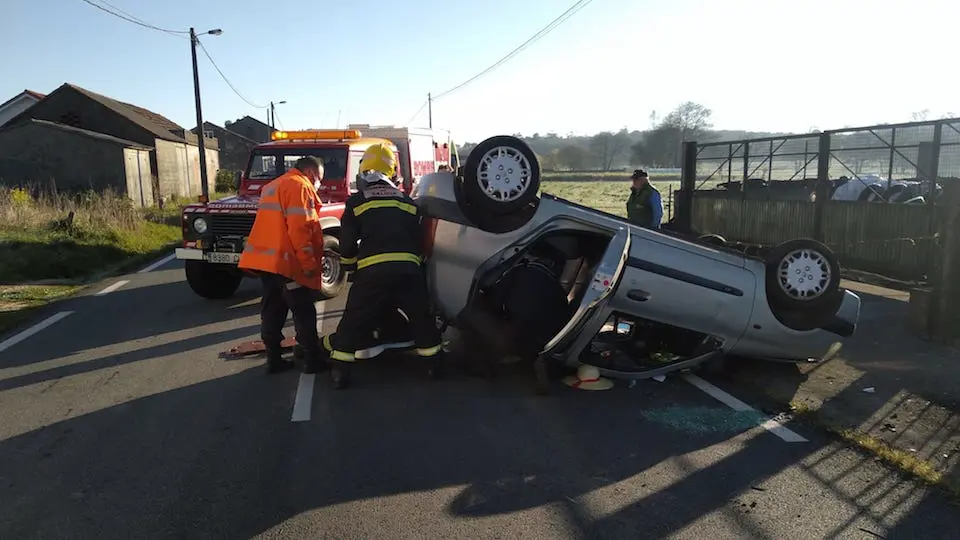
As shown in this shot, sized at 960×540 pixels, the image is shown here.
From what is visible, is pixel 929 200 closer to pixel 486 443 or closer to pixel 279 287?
pixel 486 443

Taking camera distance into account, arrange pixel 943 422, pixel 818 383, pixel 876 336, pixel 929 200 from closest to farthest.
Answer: pixel 943 422
pixel 818 383
pixel 876 336
pixel 929 200

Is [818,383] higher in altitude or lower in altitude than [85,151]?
lower

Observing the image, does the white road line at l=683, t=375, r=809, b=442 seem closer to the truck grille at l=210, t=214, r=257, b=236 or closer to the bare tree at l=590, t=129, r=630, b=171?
the truck grille at l=210, t=214, r=257, b=236

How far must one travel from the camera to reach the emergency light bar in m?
10.6

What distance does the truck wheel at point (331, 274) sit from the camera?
9.18 metres

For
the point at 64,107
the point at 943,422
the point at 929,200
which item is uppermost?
the point at 64,107

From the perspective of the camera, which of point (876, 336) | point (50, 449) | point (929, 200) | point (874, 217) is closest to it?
point (50, 449)

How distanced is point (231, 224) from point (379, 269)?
14.3 ft

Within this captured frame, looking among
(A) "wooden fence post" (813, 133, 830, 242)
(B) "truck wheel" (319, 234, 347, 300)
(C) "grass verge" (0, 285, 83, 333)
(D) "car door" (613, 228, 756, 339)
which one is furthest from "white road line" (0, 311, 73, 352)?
(A) "wooden fence post" (813, 133, 830, 242)

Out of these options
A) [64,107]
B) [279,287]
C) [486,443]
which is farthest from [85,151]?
[486,443]

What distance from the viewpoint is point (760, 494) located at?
12.5ft

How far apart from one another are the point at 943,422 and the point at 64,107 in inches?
1785

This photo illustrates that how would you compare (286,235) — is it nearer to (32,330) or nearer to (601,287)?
(601,287)

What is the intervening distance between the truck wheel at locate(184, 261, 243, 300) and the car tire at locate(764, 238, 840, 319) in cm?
688
